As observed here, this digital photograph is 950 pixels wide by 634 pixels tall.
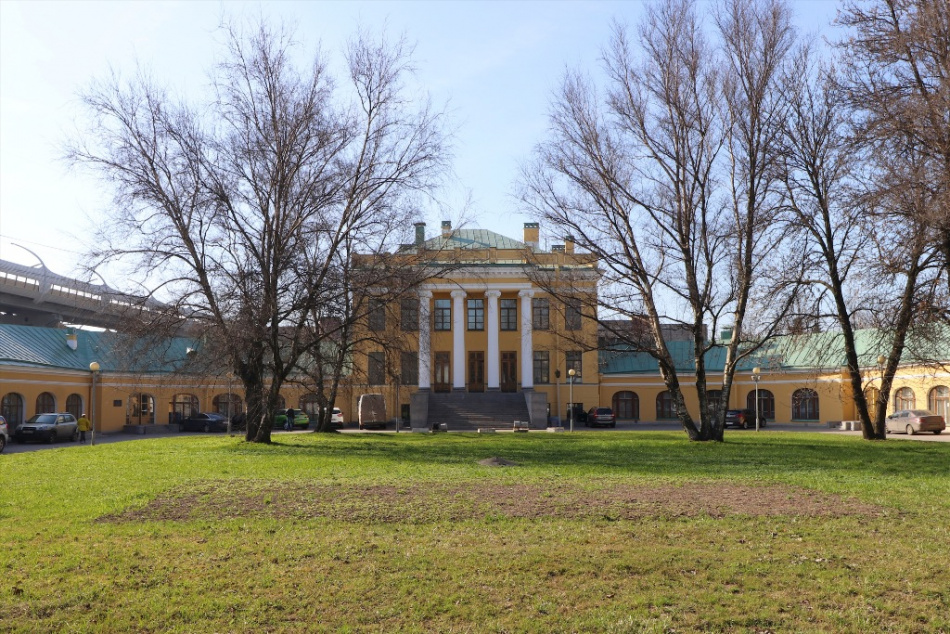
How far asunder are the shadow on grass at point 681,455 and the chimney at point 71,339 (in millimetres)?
25145

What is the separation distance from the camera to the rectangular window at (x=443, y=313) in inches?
2132

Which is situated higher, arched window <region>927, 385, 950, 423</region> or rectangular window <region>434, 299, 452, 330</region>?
rectangular window <region>434, 299, 452, 330</region>

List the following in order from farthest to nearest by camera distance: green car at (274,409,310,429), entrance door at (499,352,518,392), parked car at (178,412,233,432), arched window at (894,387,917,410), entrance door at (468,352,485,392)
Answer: entrance door at (468,352,485,392) → entrance door at (499,352,518,392) → green car at (274,409,310,429) → parked car at (178,412,233,432) → arched window at (894,387,917,410)

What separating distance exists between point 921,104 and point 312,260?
685 inches

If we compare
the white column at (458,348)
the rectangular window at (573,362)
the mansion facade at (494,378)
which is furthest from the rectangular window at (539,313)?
the white column at (458,348)

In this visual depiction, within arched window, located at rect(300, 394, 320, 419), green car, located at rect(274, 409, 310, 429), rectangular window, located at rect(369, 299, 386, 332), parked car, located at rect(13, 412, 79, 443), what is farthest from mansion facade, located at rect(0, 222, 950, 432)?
rectangular window, located at rect(369, 299, 386, 332)

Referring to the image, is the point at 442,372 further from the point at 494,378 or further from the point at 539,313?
the point at 539,313

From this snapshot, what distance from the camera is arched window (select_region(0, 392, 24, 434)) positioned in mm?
38688

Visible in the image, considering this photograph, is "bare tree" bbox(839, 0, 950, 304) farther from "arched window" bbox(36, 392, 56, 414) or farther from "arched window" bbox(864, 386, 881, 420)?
"arched window" bbox(36, 392, 56, 414)

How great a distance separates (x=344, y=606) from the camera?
637 cm

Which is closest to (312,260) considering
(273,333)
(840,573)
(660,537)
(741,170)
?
(273,333)

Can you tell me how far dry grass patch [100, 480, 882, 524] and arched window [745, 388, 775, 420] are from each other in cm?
4323

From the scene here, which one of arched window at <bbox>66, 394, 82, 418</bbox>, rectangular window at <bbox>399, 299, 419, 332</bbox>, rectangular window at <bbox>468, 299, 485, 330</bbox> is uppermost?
rectangular window at <bbox>468, 299, 485, 330</bbox>

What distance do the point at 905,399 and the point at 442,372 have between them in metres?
27.9
